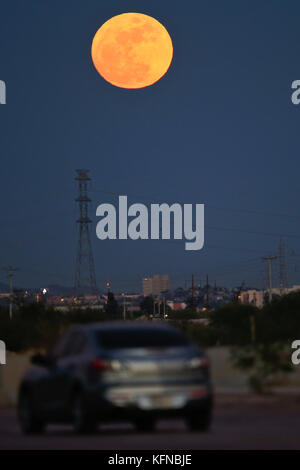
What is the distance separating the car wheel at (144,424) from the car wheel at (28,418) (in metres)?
1.65

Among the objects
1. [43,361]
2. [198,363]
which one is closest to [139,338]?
[198,363]

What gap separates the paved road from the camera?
15.5 metres

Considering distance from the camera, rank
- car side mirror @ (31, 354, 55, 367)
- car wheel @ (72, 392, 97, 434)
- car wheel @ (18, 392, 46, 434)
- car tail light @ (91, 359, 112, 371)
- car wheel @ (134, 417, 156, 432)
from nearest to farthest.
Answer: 1. car tail light @ (91, 359, 112, 371)
2. car wheel @ (72, 392, 97, 434)
3. car wheel @ (134, 417, 156, 432)
4. car side mirror @ (31, 354, 55, 367)
5. car wheel @ (18, 392, 46, 434)

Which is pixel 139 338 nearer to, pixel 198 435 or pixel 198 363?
pixel 198 363

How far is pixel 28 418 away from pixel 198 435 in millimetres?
3562

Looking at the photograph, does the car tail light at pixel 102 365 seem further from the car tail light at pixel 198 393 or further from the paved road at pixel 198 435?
the car tail light at pixel 198 393

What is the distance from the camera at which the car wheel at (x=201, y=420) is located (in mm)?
17109

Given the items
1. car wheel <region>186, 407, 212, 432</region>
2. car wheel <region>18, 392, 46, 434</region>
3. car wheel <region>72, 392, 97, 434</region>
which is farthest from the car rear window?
car wheel <region>18, 392, 46, 434</region>

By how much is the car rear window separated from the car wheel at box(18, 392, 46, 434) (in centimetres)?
234

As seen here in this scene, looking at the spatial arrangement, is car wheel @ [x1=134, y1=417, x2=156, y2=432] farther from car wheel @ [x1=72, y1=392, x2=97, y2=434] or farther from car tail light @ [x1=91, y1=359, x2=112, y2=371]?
car tail light @ [x1=91, y1=359, x2=112, y2=371]

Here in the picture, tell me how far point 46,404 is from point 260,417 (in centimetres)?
395

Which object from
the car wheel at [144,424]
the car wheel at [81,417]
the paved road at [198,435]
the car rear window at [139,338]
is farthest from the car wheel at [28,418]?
the car rear window at [139,338]
